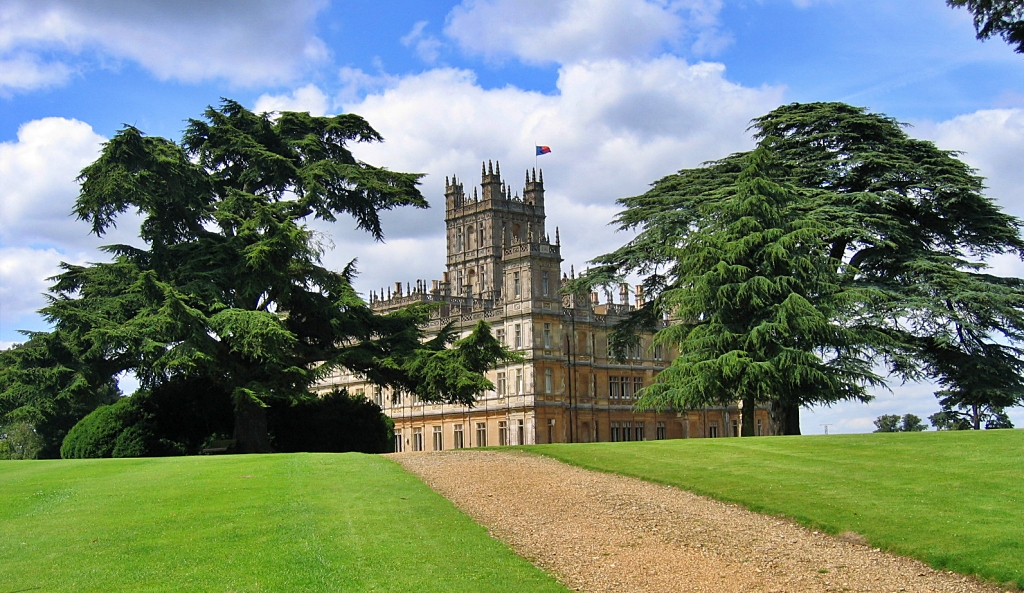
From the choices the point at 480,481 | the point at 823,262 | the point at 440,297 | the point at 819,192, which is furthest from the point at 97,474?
the point at 440,297

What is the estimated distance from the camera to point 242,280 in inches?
1164

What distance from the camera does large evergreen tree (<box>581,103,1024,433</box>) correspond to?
1173 inches

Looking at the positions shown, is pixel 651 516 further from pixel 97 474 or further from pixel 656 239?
pixel 656 239

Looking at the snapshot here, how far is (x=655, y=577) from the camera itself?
11078mm

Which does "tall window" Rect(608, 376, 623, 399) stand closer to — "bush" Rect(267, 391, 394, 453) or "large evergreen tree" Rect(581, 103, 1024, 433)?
"large evergreen tree" Rect(581, 103, 1024, 433)

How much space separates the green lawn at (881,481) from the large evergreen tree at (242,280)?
26.8ft

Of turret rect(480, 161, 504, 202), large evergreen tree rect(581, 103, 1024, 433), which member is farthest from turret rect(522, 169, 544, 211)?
large evergreen tree rect(581, 103, 1024, 433)

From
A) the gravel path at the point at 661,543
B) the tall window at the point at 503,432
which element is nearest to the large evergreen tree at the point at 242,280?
the gravel path at the point at 661,543

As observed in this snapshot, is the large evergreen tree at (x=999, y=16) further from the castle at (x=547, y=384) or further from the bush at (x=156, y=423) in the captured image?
the castle at (x=547, y=384)

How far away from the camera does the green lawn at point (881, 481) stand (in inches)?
477

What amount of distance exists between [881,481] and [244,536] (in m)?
A: 10.1

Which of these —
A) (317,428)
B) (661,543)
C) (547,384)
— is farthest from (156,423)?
(547,384)

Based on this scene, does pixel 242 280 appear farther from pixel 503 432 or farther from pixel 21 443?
pixel 21 443

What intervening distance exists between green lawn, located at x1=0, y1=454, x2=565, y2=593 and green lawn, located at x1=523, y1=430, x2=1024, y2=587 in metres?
4.71
